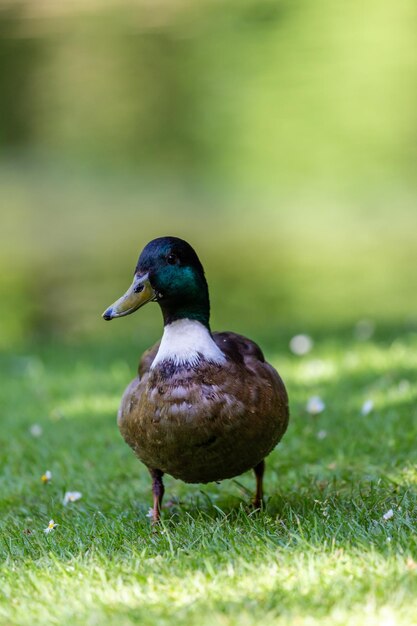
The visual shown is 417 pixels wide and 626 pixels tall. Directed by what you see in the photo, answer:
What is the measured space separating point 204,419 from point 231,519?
15.8 inches

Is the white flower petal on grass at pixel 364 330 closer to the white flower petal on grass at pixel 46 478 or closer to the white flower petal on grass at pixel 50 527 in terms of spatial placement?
the white flower petal on grass at pixel 46 478

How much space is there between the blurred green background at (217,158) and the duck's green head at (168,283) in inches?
150

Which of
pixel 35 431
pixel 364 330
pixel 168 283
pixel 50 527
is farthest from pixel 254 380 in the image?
pixel 364 330

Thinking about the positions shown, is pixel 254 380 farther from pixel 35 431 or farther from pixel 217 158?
pixel 217 158

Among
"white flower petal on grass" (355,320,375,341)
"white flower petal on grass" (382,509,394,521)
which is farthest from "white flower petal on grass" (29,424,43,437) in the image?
"white flower petal on grass" (382,509,394,521)

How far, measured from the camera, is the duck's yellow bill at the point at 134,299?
3.48 metres

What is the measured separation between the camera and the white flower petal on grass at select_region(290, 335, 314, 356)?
6535 millimetres

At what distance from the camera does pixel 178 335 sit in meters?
3.59

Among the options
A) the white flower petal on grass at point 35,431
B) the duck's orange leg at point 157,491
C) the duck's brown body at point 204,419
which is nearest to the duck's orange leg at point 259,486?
the duck's brown body at point 204,419

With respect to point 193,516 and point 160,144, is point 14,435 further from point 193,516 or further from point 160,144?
point 160,144

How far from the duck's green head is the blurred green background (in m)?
3.81

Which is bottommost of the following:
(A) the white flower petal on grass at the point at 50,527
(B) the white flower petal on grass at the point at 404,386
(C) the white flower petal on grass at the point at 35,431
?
(A) the white flower petal on grass at the point at 50,527

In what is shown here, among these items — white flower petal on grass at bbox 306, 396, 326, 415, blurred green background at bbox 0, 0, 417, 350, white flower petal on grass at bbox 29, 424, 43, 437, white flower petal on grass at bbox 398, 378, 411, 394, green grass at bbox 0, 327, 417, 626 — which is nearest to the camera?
green grass at bbox 0, 327, 417, 626

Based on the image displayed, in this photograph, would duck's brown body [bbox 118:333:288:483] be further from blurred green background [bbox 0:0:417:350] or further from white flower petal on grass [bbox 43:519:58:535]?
blurred green background [bbox 0:0:417:350]
